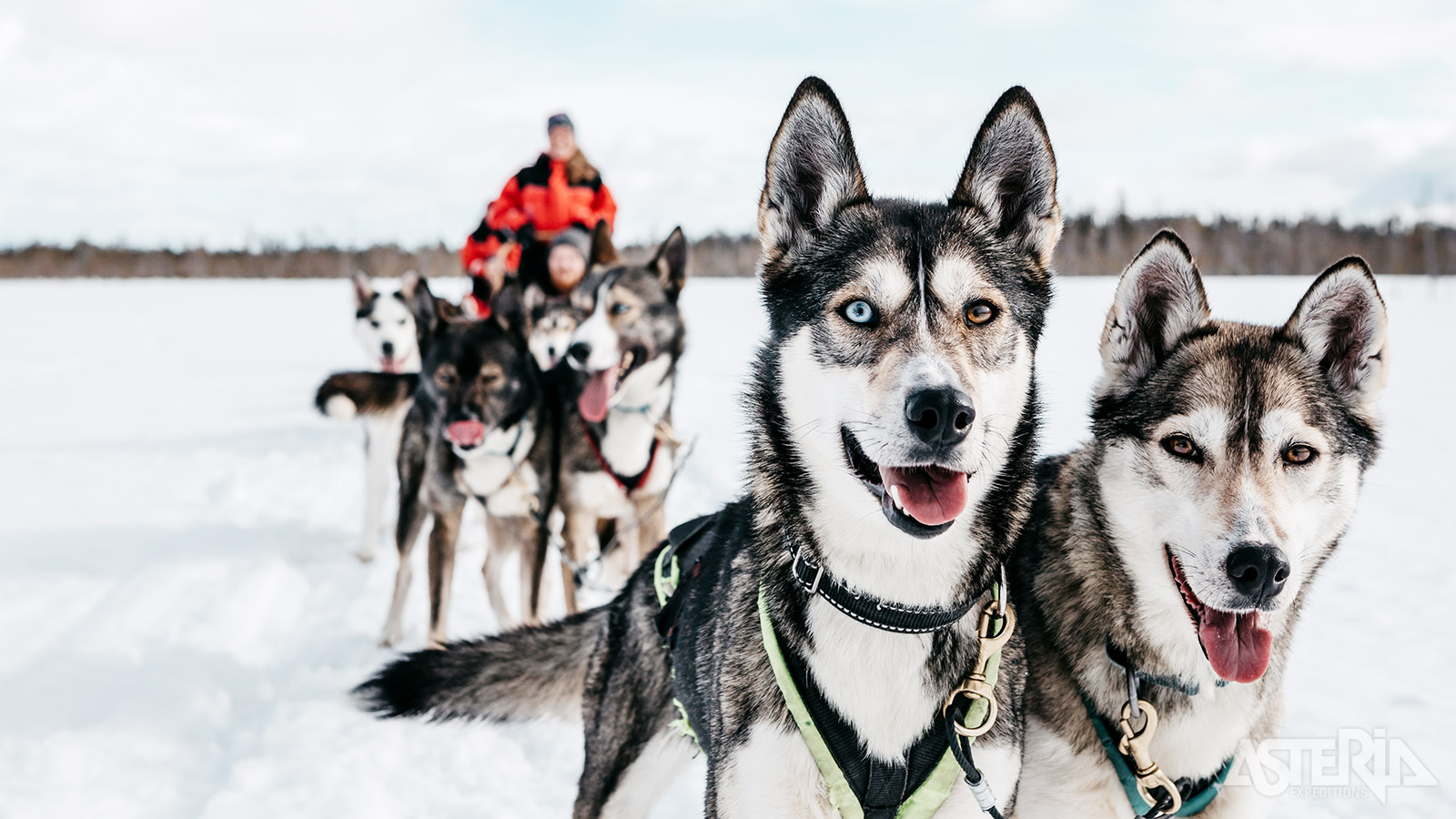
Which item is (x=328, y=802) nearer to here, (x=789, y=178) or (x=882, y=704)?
(x=882, y=704)

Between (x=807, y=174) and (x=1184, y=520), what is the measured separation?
3.57 feet

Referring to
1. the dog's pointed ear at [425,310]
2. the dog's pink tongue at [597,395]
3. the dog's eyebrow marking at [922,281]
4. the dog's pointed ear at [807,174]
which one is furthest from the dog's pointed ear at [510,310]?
Result: the dog's eyebrow marking at [922,281]

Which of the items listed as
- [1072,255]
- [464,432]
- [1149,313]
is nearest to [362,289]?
[464,432]

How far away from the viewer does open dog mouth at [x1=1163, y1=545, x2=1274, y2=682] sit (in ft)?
5.82

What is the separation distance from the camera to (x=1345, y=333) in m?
2.05

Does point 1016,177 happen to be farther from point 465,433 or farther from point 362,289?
point 362,289

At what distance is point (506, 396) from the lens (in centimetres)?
410

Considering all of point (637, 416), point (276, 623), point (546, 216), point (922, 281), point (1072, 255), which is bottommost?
point (276, 623)

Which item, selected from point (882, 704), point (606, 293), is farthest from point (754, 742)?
point (606, 293)

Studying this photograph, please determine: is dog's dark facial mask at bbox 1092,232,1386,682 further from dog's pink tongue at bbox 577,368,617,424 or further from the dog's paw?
the dog's paw

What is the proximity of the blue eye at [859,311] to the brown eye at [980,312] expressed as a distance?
20 centimetres

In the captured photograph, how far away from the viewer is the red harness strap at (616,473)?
4375mm

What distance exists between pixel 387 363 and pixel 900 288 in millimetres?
5669

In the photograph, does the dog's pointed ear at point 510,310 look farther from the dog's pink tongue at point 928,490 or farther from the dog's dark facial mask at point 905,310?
the dog's pink tongue at point 928,490
